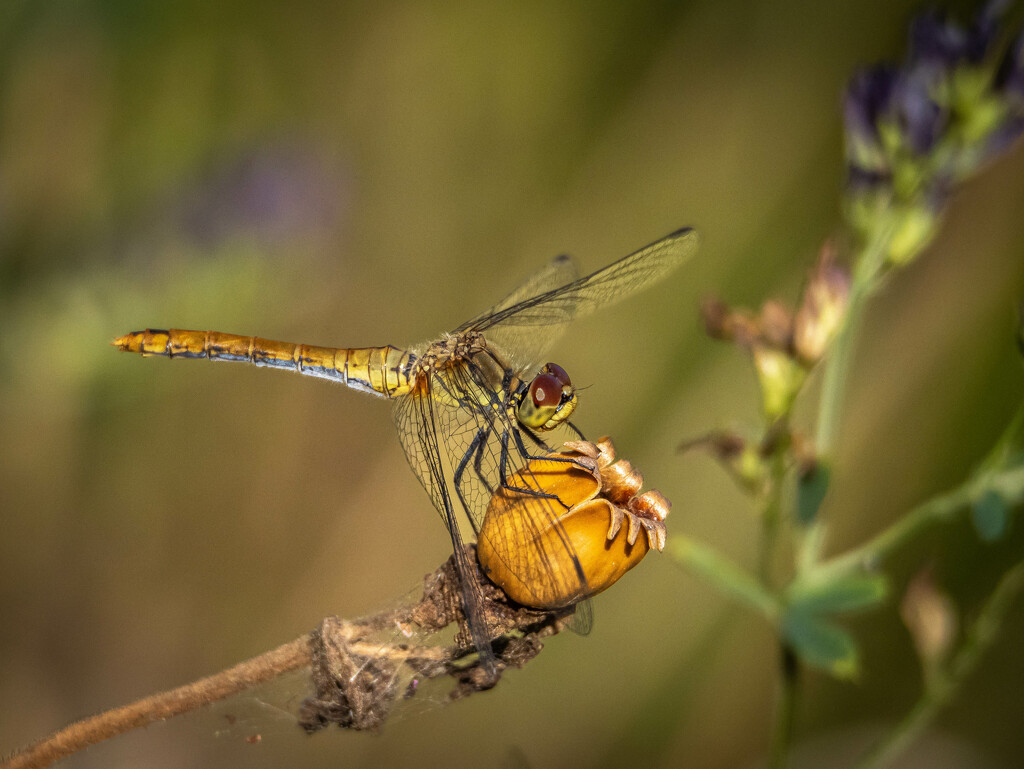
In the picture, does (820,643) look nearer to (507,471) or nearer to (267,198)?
(507,471)

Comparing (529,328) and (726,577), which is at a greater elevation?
(529,328)

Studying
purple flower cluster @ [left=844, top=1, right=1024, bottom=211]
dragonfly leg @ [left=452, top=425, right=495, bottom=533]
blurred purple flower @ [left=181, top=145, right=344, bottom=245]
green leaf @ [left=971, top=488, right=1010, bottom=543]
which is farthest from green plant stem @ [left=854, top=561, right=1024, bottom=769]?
blurred purple flower @ [left=181, top=145, right=344, bottom=245]

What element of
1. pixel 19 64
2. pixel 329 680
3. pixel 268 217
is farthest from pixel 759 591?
pixel 19 64

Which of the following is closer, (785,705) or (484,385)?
(785,705)

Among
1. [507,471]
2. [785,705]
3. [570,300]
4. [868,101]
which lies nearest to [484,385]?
[507,471]

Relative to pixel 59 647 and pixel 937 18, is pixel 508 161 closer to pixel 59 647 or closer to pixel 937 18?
pixel 937 18

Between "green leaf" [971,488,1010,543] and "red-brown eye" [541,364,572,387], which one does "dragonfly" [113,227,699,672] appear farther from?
"green leaf" [971,488,1010,543]
